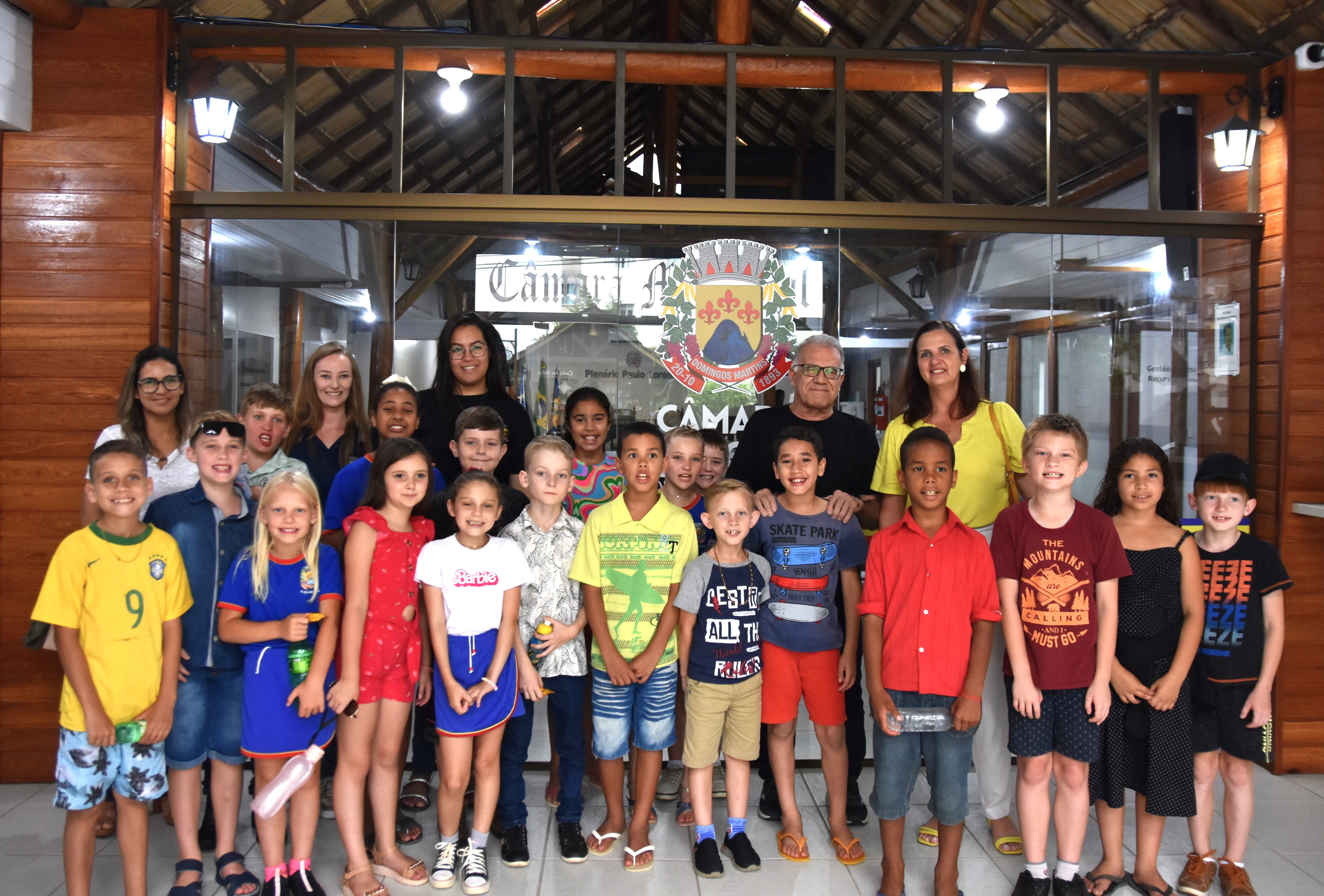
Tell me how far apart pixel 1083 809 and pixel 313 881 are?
2.37 m

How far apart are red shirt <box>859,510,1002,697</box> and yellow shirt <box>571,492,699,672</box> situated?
2.17 feet

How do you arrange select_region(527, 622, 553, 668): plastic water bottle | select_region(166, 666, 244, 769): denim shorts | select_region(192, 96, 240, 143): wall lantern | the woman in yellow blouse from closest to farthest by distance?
select_region(166, 666, 244, 769): denim shorts, select_region(527, 622, 553, 668): plastic water bottle, the woman in yellow blouse, select_region(192, 96, 240, 143): wall lantern

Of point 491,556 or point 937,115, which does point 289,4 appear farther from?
point 937,115

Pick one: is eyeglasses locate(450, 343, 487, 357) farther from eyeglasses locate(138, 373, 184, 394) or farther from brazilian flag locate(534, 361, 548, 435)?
eyeglasses locate(138, 373, 184, 394)

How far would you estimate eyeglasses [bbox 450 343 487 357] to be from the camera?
3412mm

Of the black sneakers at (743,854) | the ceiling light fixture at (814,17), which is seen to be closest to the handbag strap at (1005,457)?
the black sneakers at (743,854)

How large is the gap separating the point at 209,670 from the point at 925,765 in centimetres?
227

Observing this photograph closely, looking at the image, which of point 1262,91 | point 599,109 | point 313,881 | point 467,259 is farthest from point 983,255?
point 599,109

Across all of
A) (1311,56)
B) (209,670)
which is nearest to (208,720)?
(209,670)

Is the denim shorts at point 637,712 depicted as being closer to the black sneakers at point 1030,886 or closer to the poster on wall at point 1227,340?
the black sneakers at point 1030,886

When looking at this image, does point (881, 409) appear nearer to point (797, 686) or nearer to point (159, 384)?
point (797, 686)

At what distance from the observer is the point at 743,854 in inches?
113

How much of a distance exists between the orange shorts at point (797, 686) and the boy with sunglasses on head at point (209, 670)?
65.8 inches

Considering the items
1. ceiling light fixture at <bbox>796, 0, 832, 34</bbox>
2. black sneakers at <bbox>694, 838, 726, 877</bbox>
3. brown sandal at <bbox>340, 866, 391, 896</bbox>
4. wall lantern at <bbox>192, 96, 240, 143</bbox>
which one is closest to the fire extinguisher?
black sneakers at <bbox>694, 838, 726, 877</bbox>
